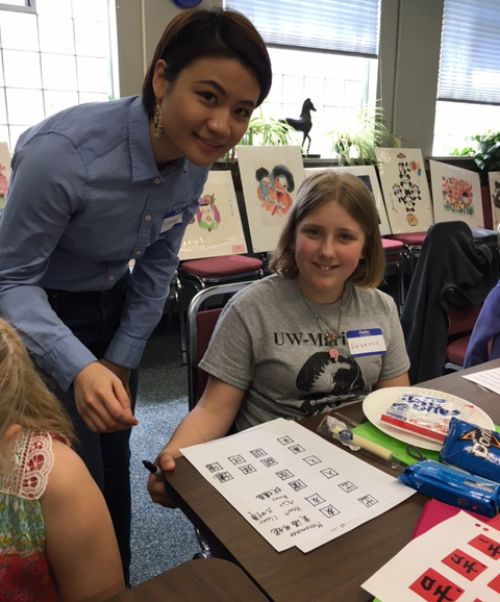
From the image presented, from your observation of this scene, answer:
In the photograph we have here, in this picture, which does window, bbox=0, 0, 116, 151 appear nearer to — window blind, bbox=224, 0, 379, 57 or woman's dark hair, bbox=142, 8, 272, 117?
window blind, bbox=224, 0, 379, 57

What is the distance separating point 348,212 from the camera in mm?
1211

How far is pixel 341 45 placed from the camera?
14.1 feet

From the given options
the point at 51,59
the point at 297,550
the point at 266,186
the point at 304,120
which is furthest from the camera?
the point at 304,120

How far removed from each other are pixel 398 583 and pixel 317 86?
14.3 feet

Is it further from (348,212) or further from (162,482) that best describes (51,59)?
(162,482)

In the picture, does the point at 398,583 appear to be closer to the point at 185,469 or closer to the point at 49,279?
the point at 185,469

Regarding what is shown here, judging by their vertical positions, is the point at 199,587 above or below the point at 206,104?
below

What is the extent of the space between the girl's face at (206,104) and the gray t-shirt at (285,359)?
0.38m

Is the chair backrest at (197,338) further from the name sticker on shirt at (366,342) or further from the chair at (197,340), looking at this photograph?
the name sticker on shirt at (366,342)

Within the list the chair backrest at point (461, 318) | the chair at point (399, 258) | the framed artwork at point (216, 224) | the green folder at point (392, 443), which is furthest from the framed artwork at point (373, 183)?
the green folder at point (392, 443)

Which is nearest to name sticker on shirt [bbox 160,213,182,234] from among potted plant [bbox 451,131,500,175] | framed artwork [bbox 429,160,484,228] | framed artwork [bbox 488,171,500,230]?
framed artwork [bbox 429,160,484,228]

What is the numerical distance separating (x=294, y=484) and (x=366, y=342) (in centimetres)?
51

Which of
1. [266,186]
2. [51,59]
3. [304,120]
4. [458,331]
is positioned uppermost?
[51,59]

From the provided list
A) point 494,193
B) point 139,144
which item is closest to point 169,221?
point 139,144
